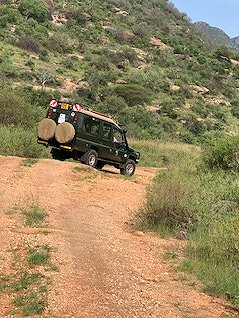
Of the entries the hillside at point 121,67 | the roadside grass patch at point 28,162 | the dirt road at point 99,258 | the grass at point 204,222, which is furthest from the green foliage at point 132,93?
the grass at point 204,222

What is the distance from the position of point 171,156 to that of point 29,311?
69.9 feet

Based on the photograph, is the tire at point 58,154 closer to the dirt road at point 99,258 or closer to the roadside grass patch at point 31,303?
the dirt road at point 99,258

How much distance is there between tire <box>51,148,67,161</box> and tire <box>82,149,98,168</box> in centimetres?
96

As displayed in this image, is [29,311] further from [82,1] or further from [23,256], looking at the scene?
[82,1]

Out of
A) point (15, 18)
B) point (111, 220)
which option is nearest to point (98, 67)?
point (15, 18)

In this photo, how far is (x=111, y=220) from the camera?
9500mm

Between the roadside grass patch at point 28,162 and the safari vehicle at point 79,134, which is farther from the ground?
the safari vehicle at point 79,134

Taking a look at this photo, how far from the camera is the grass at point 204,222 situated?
639 cm

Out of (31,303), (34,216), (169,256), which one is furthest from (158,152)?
(31,303)

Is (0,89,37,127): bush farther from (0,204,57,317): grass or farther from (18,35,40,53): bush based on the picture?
(18,35,40,53): bush

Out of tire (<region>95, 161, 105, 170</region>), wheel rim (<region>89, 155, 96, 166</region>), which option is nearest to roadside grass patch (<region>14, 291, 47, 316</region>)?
wheel rim (<region>89, 155, 96, 166</region>)

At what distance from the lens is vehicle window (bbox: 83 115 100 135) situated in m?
16.1

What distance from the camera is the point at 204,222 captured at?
8172 millimetres

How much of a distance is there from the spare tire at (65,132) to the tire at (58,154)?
1.16m
